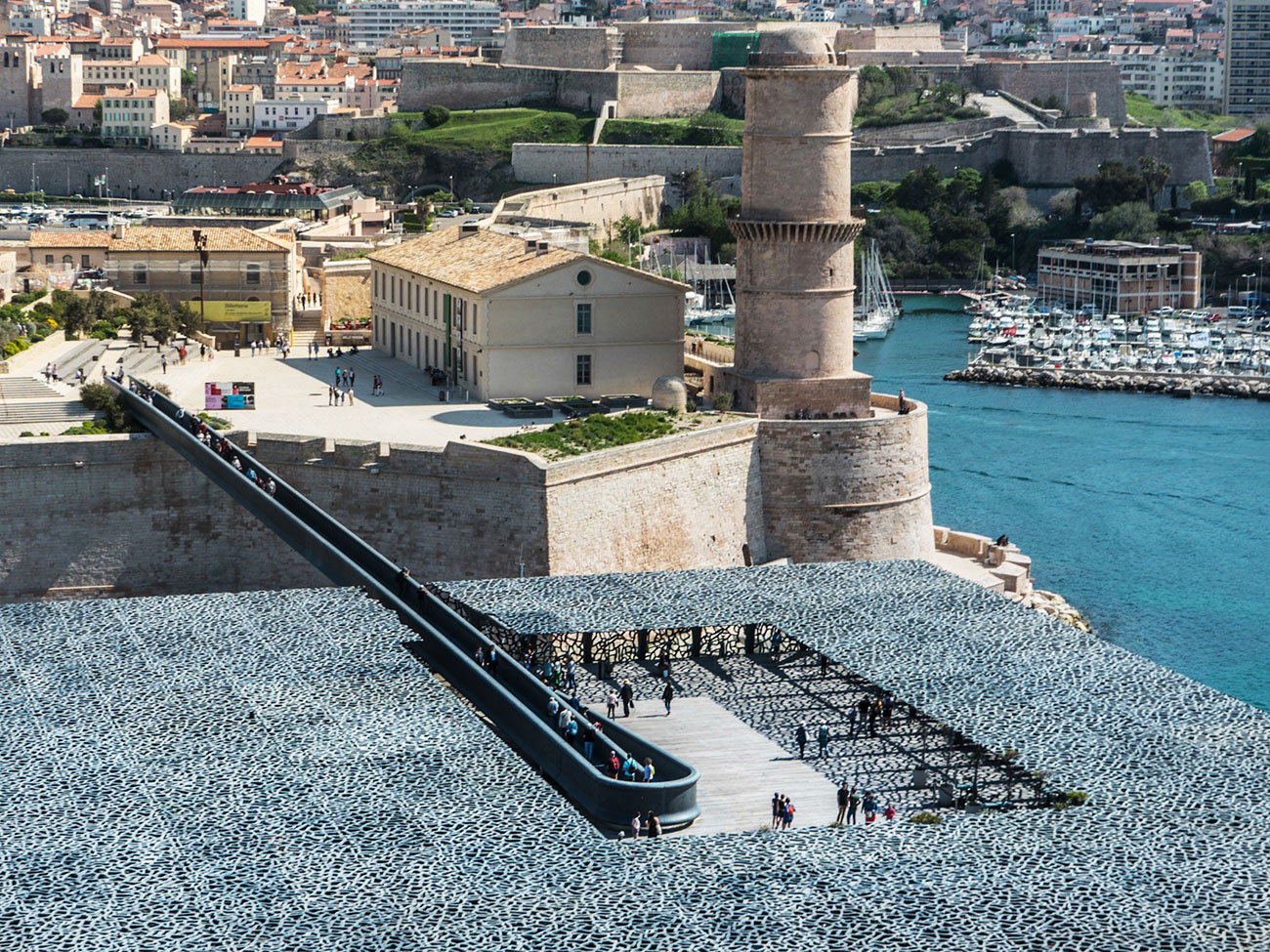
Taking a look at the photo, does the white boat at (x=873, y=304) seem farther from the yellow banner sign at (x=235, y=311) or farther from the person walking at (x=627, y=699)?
the person walking at (x=627, y=699)

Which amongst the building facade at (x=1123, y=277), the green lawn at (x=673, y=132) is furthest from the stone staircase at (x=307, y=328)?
the green lawn at (x=673, y=132)

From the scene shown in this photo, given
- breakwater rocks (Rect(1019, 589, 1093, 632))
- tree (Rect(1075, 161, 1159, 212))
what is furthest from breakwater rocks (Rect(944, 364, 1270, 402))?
breakwater rocks (Rect(1019, 589, 1093, 632))

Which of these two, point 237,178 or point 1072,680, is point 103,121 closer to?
point 237,178

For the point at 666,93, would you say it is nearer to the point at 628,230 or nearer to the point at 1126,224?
the point at 1126,224

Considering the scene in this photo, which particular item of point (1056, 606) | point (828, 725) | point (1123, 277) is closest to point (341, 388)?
point (1056, 606)

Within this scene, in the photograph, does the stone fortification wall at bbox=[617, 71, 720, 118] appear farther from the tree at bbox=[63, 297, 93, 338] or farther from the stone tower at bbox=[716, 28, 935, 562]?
the stone tower at bbox=[716, 28, 935, 562]
